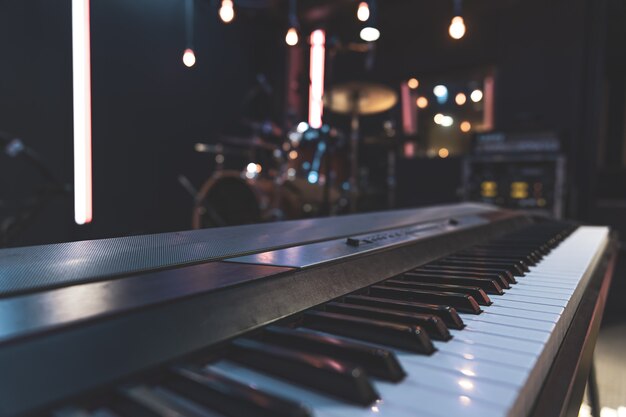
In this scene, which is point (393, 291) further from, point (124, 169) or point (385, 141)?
point (124, 169)

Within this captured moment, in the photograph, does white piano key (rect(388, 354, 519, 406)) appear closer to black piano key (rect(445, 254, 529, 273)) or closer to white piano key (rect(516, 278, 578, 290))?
white piano key (rect(516, 278, 578, 290))

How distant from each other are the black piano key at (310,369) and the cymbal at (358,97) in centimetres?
365

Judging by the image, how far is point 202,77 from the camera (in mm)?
5910

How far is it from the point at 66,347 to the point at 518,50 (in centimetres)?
652

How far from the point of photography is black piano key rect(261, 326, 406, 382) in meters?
0.42

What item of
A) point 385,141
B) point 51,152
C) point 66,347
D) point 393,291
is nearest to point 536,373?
point 393,291

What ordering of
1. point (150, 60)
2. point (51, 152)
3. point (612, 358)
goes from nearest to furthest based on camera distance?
point (612, 358), point (51, 152), point (150, 60)

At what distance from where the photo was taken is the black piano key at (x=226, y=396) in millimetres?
326

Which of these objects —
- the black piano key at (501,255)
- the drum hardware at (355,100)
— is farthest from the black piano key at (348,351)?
the drum hardware at (355,100)

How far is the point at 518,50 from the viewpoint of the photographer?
18.8ft

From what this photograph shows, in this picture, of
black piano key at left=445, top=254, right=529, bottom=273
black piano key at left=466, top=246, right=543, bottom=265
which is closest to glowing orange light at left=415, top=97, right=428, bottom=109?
black piano key at left=466, top=246, right=543, bottom=265

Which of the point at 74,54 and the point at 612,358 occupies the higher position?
the point at 74,54

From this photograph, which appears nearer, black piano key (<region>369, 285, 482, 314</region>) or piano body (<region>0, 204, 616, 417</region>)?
piano body (<region>0, 204, 616, 417</region>)

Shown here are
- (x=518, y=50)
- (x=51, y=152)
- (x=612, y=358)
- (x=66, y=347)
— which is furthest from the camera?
(x=518, y=50)
